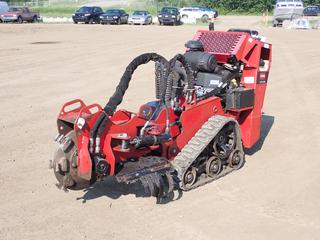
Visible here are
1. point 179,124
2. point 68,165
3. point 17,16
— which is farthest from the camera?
point 17,16

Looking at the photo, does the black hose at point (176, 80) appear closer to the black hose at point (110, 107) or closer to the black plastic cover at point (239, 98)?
the black hose at point (110, 107)

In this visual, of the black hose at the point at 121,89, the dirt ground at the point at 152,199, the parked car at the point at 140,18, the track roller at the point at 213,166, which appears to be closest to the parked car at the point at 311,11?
the parked car at the point at 140,18

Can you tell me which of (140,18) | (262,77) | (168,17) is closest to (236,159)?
(262,77)

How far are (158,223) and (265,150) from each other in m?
3.30

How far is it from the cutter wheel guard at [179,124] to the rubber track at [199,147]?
1 centimetres

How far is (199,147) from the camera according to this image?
21.2ft

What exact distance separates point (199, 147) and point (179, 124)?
449 mm

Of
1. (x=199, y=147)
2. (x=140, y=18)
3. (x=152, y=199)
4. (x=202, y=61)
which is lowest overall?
(x=140, y=18)

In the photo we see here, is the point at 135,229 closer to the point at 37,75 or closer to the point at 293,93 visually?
the point at 293,93

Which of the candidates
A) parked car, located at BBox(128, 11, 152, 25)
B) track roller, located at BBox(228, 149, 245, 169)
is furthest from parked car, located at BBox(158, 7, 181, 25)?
track roller, located at BBox(228, 149, 245, 169)

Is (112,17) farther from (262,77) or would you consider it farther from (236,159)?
(236,159)

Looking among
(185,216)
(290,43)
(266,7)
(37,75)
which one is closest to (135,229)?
(185,216)

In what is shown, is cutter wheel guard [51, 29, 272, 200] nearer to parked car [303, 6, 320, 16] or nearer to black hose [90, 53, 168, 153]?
black hose [90, 53, 168, 153]

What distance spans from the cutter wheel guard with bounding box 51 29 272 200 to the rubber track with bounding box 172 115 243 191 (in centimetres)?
1
